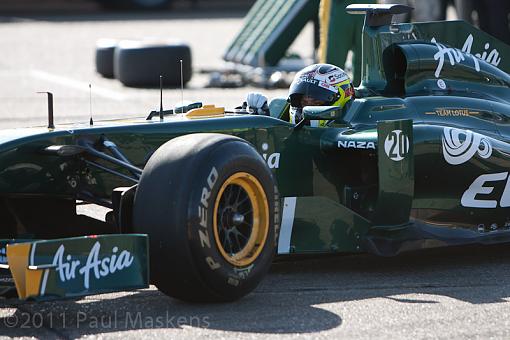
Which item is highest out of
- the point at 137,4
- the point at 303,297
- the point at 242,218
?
the point at 137,4

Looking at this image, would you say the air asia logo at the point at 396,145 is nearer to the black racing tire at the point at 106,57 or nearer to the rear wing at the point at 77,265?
the rear wing at the point at 77,265

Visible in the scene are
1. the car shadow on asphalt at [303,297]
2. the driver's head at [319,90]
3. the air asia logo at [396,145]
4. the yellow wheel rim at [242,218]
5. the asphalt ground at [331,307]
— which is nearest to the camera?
the asphalt ground at [331,307]

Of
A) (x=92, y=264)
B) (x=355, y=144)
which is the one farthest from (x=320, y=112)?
(x=92, y=264)

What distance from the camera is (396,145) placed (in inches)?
255

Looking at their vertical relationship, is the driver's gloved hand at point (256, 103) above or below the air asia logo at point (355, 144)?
above

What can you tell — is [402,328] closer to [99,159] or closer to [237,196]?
[237,196]

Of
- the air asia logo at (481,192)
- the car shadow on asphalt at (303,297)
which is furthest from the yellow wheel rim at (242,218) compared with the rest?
the air asia logo at (481,192)

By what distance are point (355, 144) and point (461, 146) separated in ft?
2.12

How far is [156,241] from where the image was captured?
546cm

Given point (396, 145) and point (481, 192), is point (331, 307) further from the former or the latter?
point (481, 192)

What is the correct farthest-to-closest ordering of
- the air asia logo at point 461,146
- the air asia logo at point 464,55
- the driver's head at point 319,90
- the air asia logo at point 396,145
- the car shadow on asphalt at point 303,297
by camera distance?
1. the air asia logo at point 464,55
2. the driver's head at point 319,90
3. the air asia logo at point 461,146
4. the air asia logo at point 396,145
5. the car shadow on asphalt at point 303,297

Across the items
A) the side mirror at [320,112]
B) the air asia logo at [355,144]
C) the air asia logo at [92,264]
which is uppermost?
the side mirror at [320,112]

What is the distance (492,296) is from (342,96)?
1.70m

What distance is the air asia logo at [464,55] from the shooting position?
296 inches
